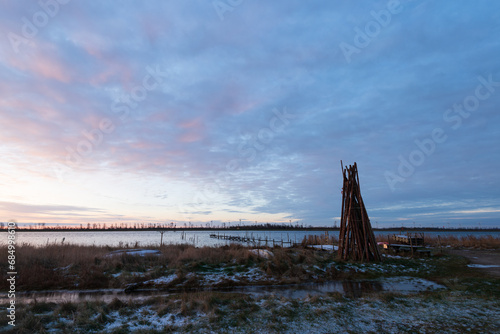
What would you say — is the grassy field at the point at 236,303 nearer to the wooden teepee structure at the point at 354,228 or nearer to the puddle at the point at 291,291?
the puddle at the point at 291,291

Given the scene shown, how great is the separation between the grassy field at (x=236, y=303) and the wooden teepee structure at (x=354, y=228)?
2.80 metres

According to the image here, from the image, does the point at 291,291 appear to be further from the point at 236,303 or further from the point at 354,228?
the point at 354,228

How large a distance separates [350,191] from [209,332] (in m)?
16.4

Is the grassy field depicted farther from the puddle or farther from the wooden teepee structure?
the wooden teepee structure

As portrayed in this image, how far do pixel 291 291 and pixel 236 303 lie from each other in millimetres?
3954

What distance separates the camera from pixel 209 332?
6.41 metres

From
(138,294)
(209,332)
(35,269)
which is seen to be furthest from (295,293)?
(35,269)

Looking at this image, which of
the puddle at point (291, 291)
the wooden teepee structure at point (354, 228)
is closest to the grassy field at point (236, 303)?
the puddle at point (291, 291)

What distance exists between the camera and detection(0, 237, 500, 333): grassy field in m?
6.69

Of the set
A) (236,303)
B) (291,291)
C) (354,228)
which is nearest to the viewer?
(236,303)

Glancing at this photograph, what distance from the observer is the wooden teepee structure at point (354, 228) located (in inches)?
749

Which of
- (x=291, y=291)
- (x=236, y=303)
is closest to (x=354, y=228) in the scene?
(x=291, y=291)

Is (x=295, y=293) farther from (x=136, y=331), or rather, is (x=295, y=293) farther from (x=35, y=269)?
(x=35, y=269)

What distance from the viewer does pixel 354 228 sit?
64.0 ft
